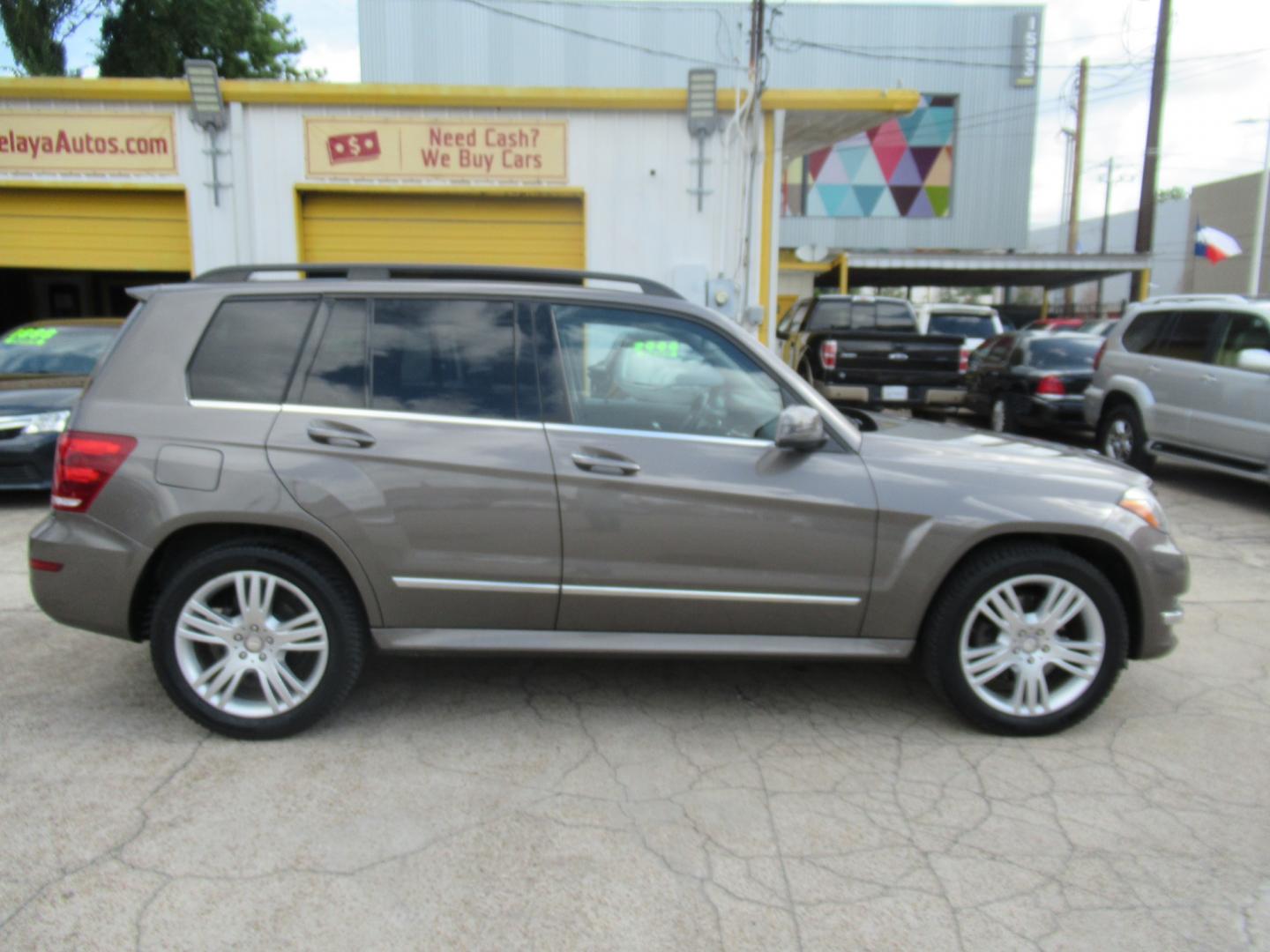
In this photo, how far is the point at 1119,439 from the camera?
9.77 metres

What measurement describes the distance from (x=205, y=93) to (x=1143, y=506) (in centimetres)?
949

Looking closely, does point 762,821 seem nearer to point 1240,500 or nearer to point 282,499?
point 282,499

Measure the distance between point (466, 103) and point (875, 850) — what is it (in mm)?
8948

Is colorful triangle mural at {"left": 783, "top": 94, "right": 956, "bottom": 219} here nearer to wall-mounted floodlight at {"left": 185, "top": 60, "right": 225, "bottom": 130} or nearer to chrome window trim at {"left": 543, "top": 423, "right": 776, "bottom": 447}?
wall-mounted floodlight at {"left": 185, "top": 60, "right": 225, "bottom": 130}

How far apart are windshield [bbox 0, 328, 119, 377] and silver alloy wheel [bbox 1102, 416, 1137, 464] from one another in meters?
9.70

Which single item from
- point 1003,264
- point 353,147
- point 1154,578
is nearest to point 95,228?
point 353,147

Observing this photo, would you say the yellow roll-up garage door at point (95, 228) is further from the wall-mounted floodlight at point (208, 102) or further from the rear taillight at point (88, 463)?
the rear taillight at point (88, 463)

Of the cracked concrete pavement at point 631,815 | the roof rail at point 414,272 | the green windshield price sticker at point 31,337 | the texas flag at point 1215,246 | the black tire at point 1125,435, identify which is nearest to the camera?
the cracked concrete pavement at point 631,815

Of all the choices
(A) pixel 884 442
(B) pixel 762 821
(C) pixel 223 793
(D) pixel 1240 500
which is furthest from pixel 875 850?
(D) pixel 1240 500

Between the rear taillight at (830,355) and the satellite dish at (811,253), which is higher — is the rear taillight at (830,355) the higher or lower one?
the lower one

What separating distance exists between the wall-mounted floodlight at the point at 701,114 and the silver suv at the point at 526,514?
6.74 m

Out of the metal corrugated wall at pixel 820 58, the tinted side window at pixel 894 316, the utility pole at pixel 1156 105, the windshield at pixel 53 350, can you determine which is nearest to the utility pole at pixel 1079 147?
the metal corrugated wall at pixel 820 58

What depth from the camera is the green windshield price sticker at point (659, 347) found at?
3775mm

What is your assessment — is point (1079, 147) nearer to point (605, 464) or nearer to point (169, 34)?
point (169, 34)
